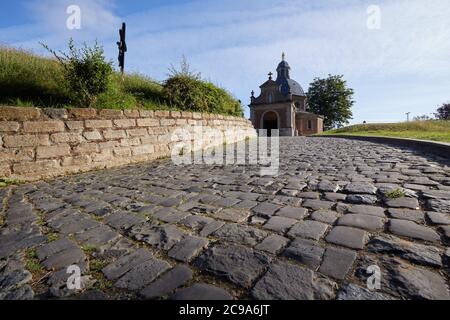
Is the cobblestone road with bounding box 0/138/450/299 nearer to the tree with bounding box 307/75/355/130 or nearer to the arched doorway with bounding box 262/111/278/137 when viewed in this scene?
the arched doorway with bounding box 262/111/278/137

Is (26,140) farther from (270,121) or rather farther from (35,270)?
(270,121)

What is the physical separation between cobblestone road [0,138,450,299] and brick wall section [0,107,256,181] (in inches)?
60.9

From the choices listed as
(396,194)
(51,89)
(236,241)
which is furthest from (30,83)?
(396,194)

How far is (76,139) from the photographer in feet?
17.6

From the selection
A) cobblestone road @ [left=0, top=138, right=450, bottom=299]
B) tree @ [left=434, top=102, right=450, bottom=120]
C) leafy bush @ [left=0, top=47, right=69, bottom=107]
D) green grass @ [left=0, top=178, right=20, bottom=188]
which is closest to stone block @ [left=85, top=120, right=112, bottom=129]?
leafy bush @ [left=0, top=47, right=69, bottom=107]

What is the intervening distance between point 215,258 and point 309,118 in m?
41.5

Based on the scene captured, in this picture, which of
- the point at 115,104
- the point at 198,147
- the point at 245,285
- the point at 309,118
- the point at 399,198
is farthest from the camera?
the point at 309,118

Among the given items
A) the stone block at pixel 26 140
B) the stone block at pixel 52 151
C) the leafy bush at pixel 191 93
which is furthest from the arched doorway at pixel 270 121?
the stone block at pixel 26 140

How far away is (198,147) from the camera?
8.76 meters

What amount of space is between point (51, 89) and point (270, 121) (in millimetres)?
31717

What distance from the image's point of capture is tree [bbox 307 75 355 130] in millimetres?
49156

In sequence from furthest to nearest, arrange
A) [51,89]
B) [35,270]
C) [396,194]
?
1. [51,89]
2. [396,194]
3. [35,270]
